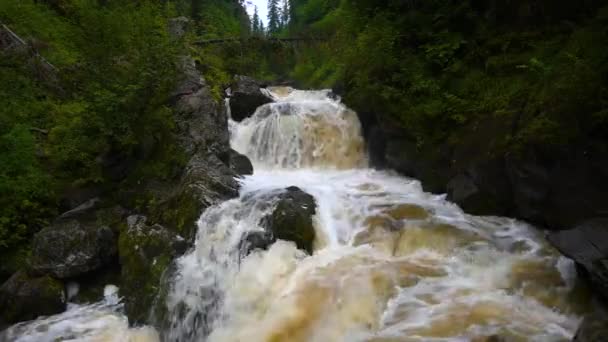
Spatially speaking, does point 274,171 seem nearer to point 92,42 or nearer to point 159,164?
point 159,164

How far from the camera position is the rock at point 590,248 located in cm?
524

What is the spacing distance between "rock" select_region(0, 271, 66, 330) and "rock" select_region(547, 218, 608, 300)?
8.14m

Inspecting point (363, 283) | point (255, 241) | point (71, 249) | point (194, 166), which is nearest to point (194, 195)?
point (194, 166)

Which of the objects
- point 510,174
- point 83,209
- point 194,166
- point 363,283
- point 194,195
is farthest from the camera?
point 194,166

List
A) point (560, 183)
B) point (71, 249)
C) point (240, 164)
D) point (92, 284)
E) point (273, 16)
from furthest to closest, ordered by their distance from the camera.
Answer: point (273, 16) → point (240, 164) → point (92, 284) → point (71, 249) → point (560, 183)

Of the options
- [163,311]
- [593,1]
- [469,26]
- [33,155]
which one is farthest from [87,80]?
[593,1]

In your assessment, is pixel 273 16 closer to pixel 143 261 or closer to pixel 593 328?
pixel 143 261

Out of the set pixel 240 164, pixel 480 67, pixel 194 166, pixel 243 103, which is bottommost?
pixel 240 164

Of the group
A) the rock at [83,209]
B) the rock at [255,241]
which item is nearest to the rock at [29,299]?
the rock at [83,209]

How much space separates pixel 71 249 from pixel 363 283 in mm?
5578

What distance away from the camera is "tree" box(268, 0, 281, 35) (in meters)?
66.0

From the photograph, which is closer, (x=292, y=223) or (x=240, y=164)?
(x=292, y=223)

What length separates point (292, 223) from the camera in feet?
25.0

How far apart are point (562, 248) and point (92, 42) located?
1069 cm
